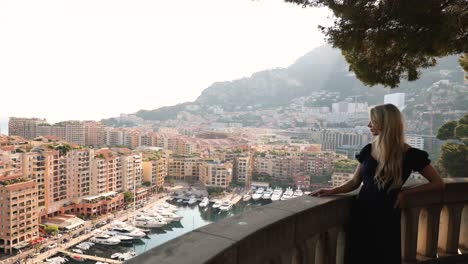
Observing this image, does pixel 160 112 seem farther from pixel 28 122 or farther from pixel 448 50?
pixel 448 50

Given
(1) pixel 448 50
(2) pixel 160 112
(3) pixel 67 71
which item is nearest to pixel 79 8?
(3) pixel 67 71

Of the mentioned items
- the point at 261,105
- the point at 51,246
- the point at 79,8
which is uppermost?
the point at 79,8

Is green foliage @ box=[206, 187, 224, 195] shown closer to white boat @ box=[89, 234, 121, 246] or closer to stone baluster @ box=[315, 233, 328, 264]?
white boat @ box=[89, 234, 121, 246]

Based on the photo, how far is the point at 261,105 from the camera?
81.7 metres

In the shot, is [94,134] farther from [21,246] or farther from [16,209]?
[16,209]

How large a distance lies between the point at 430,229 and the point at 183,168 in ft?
137

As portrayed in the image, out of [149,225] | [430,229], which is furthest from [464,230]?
[149,225]

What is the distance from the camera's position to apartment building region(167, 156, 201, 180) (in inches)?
1676

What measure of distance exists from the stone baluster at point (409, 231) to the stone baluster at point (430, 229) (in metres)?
0.13

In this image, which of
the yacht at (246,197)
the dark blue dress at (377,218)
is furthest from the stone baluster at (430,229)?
the yacht at (246,197)

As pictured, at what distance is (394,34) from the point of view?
8.95ft

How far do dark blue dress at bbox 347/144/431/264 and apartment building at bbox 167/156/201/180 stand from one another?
41.2 metres

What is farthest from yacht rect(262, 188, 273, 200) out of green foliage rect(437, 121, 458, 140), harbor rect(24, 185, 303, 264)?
green foliage rect(437, 121, 458, 140)

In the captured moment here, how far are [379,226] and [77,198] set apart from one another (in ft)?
113
